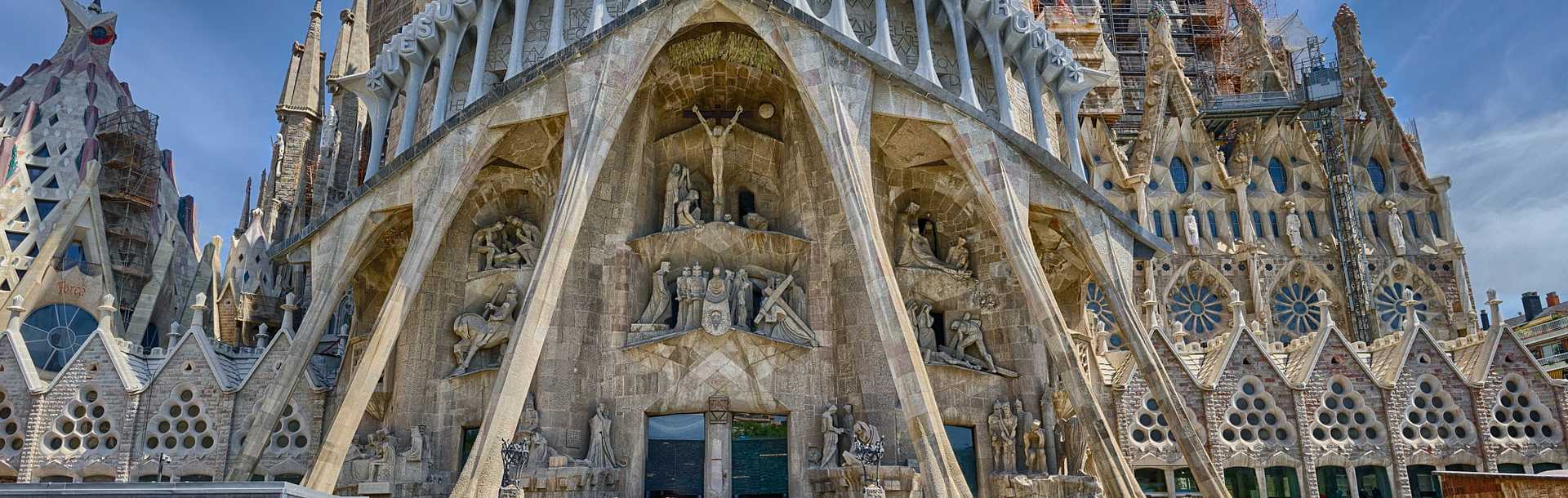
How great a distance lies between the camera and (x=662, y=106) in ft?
68.3

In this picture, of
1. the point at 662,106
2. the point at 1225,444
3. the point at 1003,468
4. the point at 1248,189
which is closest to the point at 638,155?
the point at 662,106

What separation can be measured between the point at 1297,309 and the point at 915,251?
15125 millimetres

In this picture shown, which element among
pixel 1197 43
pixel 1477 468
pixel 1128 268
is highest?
pixel 1197 43

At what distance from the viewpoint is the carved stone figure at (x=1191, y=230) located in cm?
2977

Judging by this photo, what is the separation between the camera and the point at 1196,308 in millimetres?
29531

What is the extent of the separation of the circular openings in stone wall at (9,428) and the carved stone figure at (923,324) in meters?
17.2

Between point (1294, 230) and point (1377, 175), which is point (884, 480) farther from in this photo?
point (1377, 175)

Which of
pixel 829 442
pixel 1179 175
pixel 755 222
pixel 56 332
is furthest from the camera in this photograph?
pixel 1179 175

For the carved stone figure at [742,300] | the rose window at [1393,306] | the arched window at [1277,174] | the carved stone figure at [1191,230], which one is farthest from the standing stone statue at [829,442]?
the arched window at [1277,174]

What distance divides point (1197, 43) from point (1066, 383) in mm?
27408

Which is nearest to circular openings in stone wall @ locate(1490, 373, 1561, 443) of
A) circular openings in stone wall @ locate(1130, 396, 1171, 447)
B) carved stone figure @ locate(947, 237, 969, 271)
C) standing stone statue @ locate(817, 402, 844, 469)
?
circular openings in stone wall @ locate(1130, 396, 1171, 447)

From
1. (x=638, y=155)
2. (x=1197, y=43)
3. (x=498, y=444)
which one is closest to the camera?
(x=498, y=444)

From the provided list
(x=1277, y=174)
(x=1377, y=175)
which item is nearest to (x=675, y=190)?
(x=1277, y=174)

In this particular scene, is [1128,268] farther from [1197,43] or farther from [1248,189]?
[1197,43]
